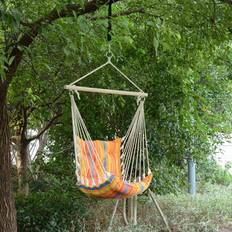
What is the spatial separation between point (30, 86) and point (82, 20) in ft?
6.07

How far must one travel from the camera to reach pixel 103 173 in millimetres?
3016

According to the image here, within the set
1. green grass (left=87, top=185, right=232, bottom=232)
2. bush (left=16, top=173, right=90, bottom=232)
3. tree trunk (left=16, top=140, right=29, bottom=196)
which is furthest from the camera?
tree trunk (left=16, top=140, right=29, bottom=196)

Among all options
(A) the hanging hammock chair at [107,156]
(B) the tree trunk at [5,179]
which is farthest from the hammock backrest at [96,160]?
(B) the tree trunk at [5,179]

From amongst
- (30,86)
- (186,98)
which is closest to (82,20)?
(186,98)

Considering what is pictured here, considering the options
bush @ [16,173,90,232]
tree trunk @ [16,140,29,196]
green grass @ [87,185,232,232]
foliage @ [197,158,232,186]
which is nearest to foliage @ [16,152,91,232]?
bush @ [16,173,90,232]

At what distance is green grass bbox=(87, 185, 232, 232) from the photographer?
12.0 feet

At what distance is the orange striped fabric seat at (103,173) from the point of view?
8.45 ft

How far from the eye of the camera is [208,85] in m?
3.71

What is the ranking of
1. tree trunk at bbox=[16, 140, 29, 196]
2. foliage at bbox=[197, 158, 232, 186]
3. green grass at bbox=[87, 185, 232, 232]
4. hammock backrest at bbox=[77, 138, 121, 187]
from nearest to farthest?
hammock backrest at bbox=[77, 138, 121, 187]
green grass at bbox=[87, 185, 232, 232]
tree trunk at bbox=[16, 140, 29, 196]
foliage at bbox=[197, 158, 232, 186]

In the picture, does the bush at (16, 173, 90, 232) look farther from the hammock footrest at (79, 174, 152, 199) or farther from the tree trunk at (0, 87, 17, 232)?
the hammock footrest at (79, 174, 152, 199)

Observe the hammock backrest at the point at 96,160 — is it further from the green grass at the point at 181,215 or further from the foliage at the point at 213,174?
the foliage at the point at 213,174

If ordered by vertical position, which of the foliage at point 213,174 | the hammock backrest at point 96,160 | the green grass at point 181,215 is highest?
the hammock backrest at point 96,160

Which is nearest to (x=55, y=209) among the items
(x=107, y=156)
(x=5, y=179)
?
(x=107, y=156)

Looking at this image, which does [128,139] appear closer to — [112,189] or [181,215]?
[112,189]
